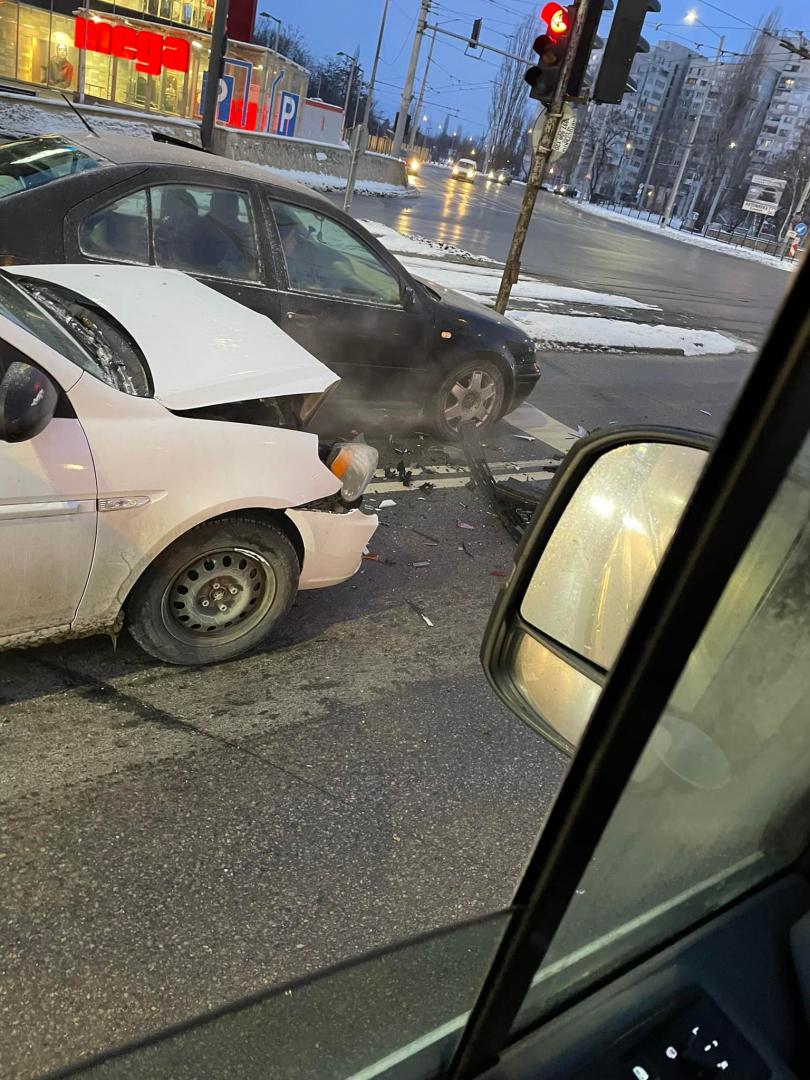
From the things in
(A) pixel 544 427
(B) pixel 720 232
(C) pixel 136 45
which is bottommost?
(A) pixel 544 427

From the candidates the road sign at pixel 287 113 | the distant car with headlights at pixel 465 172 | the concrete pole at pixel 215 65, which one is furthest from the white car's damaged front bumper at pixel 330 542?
the distant car with headlights at pixel 465 172

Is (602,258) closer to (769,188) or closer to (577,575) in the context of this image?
→ (769,188)

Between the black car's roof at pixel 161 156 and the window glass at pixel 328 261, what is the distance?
182mm

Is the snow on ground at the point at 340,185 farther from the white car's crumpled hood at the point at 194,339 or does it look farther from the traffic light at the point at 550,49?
the white car's crumpled hood at the point at 194,339

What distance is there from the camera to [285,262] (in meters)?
5.96

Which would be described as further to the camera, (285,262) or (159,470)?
(285,262)

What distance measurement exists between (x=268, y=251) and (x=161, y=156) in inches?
37.7

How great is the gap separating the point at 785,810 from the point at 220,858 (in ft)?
6.45

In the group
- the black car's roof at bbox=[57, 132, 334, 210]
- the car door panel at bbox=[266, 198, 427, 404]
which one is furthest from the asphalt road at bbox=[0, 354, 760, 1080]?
the black car's roof at bbox=[57, 132, 334, 210]

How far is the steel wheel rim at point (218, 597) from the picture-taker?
3.57m

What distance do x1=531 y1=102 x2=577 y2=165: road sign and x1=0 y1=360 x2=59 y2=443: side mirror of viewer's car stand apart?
770 centimetres

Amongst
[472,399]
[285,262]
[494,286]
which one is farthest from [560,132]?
[494,286]

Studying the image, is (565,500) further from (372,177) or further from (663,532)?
(372,177)

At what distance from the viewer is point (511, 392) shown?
24.8 ft
